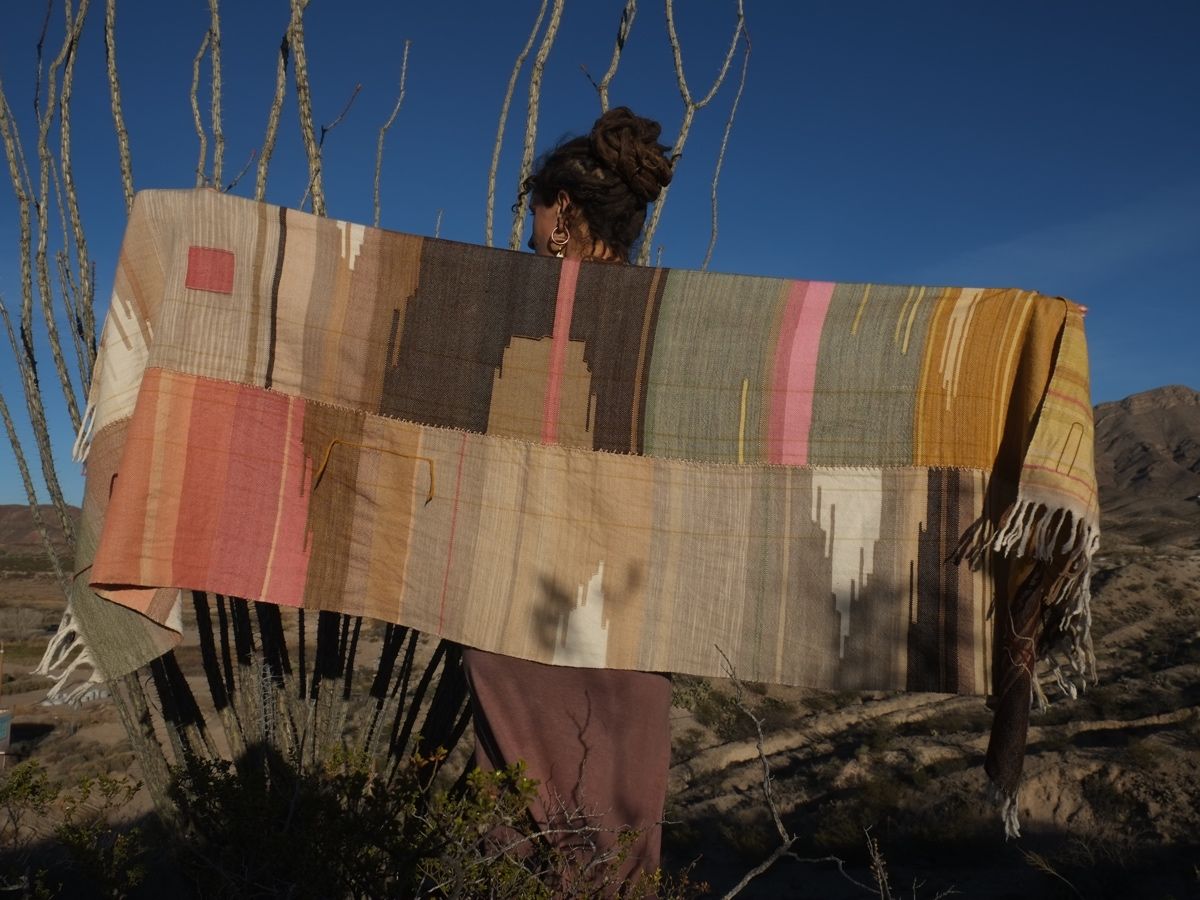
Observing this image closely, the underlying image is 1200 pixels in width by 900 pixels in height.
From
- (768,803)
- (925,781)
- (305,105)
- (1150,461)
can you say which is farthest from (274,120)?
(1150,461)

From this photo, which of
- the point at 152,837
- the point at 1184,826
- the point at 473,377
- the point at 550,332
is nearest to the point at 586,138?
the point at 550,332

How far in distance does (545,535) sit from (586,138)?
0.93 m

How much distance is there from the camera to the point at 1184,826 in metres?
5.66

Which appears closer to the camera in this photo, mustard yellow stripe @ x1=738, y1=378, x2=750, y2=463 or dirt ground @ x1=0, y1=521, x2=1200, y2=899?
mustard yellow stripe @ x1=738, y1=378, x2=750, y2=463

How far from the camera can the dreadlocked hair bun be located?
5.91 feet

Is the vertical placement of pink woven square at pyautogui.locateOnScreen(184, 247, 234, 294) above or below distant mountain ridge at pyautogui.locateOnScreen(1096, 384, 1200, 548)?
below

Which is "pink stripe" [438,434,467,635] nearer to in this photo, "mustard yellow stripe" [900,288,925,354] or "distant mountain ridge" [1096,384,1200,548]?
"mustard yellow stripe" [900,288,925,354]

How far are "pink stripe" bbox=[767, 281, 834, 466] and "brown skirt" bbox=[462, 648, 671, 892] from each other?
61cm

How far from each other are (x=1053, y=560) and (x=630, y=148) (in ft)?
4.20

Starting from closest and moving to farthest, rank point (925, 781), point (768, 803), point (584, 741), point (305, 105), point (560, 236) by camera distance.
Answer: point (768, 803) → point (584, 741) → point (560, 236) → point (305, 105) → point (925, 781)

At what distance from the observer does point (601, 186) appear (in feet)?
6.07

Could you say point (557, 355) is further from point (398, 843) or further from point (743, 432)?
point (398, 843)

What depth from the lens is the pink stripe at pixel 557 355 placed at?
186 cm

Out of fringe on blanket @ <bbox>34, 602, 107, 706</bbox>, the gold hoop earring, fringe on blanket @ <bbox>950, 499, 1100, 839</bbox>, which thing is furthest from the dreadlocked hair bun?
fringe on blanket @ <bbox>34, 602, 107, 706</bbox>
